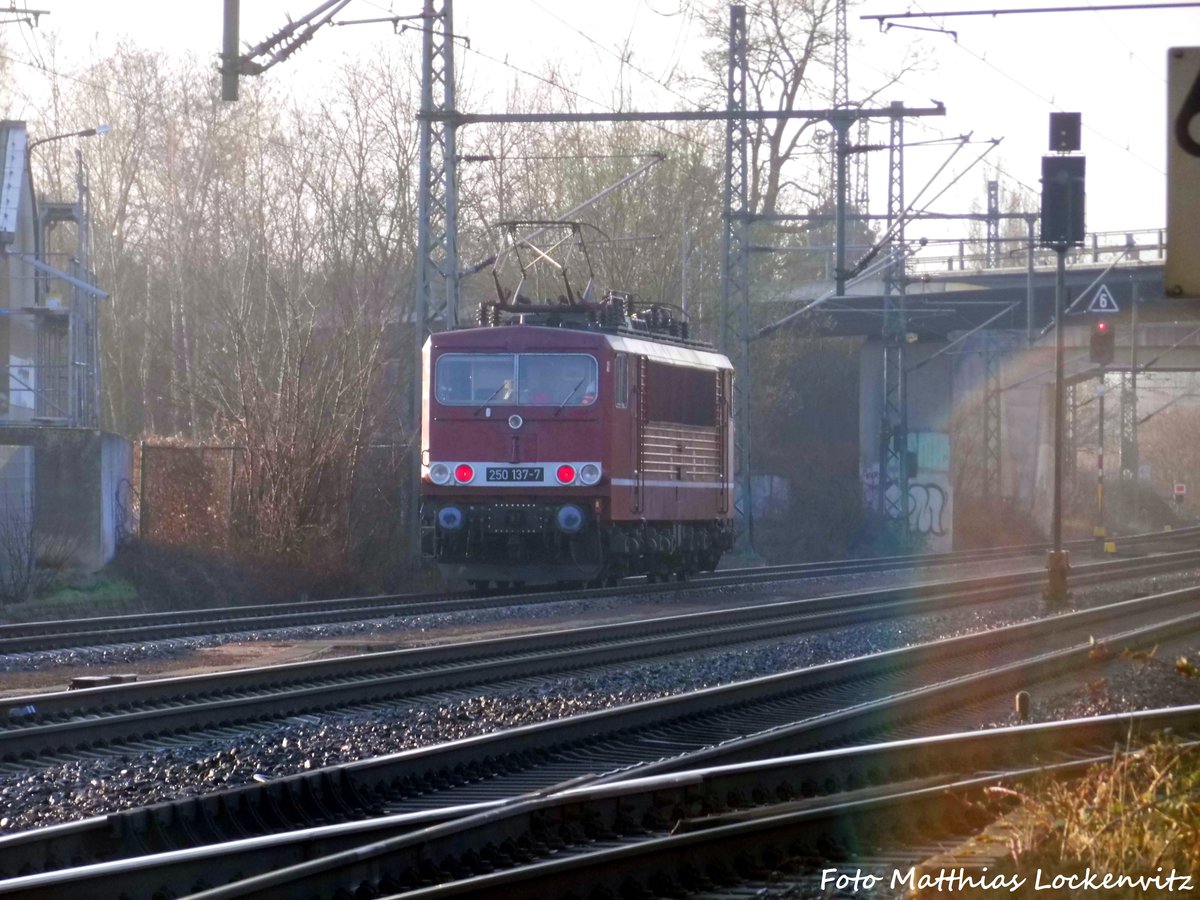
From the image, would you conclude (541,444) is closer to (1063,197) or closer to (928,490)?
(1063,197)

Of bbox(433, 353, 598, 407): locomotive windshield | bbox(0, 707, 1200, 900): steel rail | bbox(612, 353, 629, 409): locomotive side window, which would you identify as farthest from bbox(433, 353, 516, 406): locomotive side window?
bbox(0, 707, 1200, 900): steel rail

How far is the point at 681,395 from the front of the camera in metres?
22.7

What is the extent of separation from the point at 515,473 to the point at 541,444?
510mm

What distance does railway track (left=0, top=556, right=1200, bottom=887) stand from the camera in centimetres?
678

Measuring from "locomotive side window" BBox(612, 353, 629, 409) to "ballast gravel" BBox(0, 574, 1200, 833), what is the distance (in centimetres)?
474

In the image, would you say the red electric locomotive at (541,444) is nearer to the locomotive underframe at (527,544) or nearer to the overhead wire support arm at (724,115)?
the locomotive underframe at (527,544)

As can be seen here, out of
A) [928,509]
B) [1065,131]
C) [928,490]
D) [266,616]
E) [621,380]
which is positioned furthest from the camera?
[928,509]

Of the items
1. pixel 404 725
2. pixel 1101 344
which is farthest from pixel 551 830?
pixel 1101 344

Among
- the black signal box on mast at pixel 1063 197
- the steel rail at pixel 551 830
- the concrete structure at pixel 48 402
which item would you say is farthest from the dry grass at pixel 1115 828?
the concrete structure at pixel 48 402

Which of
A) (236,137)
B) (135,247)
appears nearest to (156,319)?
(135,247)

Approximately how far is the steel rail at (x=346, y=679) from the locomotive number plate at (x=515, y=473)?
3.36 m

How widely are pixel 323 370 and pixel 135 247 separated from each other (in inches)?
1040

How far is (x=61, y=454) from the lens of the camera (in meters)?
23.2

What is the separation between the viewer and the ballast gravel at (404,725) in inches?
320
